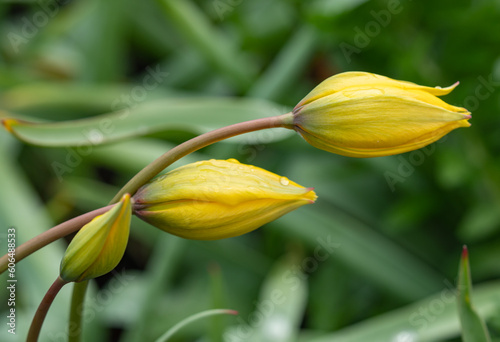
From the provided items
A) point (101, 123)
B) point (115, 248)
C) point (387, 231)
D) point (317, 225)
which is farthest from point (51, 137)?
point (387, 231)

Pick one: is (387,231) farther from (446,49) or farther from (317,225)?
(446,49)

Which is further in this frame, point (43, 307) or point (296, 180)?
point (296, 180)

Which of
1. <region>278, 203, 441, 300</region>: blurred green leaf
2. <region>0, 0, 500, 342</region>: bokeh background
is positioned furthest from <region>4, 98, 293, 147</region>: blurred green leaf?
<region>278, 203, 441, 300</region>: blurred green leaf

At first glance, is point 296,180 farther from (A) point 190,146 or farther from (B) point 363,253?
(A) point 190,146

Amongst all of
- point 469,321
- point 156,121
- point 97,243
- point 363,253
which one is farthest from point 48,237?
point 363,253

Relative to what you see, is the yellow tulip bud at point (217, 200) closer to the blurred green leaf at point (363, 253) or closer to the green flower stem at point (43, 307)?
the green flower stem at point (43, 307)

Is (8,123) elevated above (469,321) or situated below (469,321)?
above

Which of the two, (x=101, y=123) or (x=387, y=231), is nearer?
(x=101, y=123)
